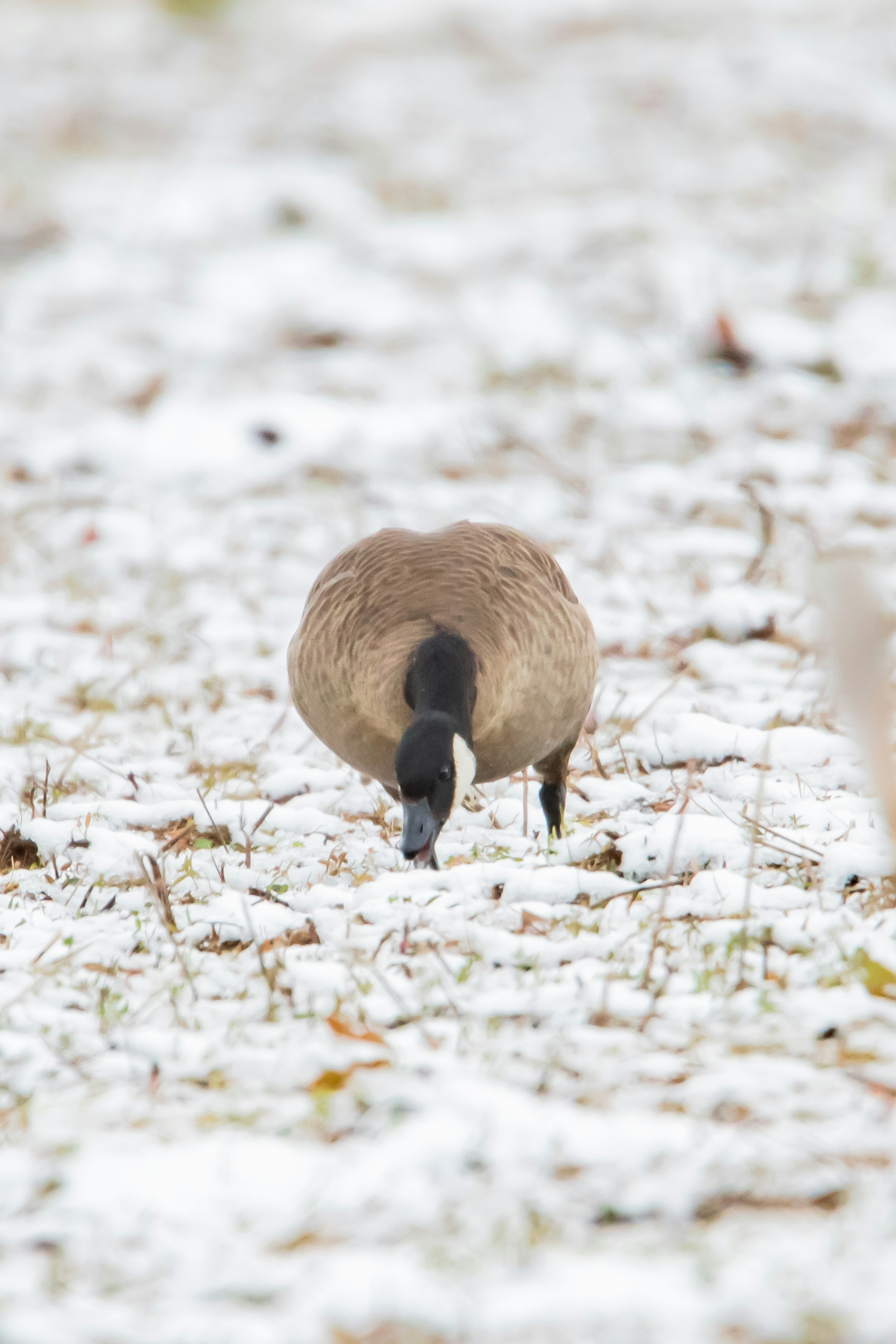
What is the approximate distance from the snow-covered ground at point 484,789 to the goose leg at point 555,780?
0.39ft

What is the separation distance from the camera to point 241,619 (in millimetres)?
6391

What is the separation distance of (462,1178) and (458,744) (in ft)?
4.73

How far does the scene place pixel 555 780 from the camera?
4445 mm

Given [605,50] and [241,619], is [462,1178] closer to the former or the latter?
[241,619]

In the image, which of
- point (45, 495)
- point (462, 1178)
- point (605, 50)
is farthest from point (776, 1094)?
point (605, 50)

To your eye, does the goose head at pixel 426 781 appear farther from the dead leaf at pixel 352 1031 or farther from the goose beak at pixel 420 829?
the dead leaf at pixel 352 1031

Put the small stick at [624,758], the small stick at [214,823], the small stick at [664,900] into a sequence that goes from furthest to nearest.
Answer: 1. the small stick at [624,758]
2. the small stick at [214,823]
3. the small stick at [664,900]

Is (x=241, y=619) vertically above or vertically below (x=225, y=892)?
below

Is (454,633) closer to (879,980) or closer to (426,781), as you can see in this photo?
(426,781)

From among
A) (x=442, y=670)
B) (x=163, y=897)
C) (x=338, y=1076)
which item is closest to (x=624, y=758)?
(x=442, y=670)

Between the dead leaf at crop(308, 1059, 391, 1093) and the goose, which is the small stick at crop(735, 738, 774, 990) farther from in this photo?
the dead leaf at crop(308, 1059, 391, 1093)

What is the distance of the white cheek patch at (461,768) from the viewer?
3.65m

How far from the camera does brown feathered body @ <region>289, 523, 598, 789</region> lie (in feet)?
13.0

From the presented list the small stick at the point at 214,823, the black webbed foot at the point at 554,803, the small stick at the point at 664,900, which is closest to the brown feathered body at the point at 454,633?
the black webbed foot at the point at 554,803
